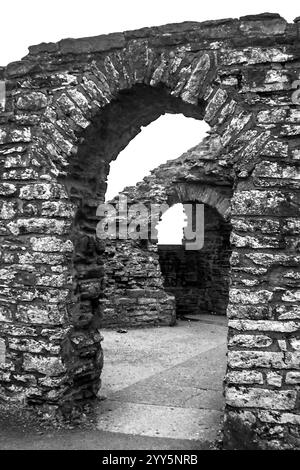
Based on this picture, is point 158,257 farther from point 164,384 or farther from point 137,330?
point 164,384

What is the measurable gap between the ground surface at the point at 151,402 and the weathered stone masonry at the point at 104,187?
→ 0.37m

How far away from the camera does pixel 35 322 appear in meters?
4.63

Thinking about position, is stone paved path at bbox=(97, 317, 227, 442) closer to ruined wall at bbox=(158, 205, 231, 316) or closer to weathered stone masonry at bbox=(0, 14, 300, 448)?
weathered stone masonry at bbox=(0, 14, 300, 448)

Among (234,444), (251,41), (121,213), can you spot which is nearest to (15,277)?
(234,444)

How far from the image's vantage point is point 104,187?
548 cm

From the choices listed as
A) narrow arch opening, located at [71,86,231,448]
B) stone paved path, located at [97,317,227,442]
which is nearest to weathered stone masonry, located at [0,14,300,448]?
narrow arch opening, located at [71,86,231,448]

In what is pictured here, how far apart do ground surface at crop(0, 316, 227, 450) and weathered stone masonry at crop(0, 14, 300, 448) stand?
1.23 feet

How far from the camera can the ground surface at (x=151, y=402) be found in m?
4.27

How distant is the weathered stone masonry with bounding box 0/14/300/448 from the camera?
395cm

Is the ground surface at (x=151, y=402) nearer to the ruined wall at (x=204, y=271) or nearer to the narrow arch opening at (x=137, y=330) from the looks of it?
the narrow arch opening at (x=137, y=330)

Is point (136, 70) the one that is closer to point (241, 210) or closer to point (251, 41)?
point (251, 41)

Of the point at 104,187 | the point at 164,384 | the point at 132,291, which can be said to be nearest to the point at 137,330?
the point at 132,291

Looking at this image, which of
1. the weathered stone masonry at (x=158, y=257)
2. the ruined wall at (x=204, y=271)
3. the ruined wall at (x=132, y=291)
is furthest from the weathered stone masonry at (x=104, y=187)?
the ruined wall at (x=204, y=271)

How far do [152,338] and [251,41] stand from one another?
6215 millimetres
